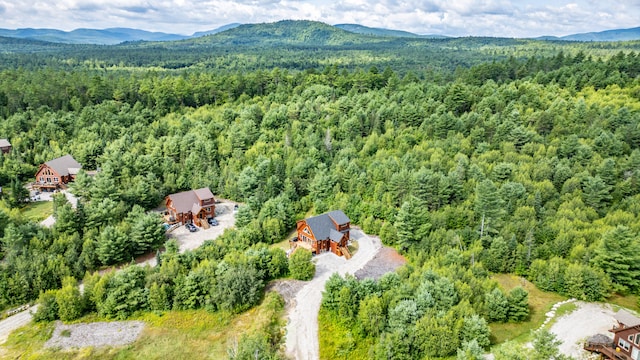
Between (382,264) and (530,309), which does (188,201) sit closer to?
(382,264)

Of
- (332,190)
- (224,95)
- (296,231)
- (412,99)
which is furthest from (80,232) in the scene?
(412,99)

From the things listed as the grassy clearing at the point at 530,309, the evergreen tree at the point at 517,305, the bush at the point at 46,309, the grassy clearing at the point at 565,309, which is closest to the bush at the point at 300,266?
the grassy clearing at the point at 530,309

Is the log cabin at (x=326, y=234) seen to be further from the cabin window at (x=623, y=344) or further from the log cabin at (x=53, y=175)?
the log cabin at (x=53, y=175)

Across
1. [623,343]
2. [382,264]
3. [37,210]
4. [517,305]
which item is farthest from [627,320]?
[37,210]

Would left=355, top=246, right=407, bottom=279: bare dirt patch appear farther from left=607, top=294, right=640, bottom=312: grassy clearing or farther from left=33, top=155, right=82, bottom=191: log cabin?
left=33, top=155, right=82, bottom=191: log cabin

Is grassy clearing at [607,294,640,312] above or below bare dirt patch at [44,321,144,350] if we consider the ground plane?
above

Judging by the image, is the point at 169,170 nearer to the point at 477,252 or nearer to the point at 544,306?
the point at 477,252

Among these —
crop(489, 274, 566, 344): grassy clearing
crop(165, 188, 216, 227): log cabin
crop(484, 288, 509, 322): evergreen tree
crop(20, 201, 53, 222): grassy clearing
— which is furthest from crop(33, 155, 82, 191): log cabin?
crop(489, 274, 566, 344): grassy clearing
